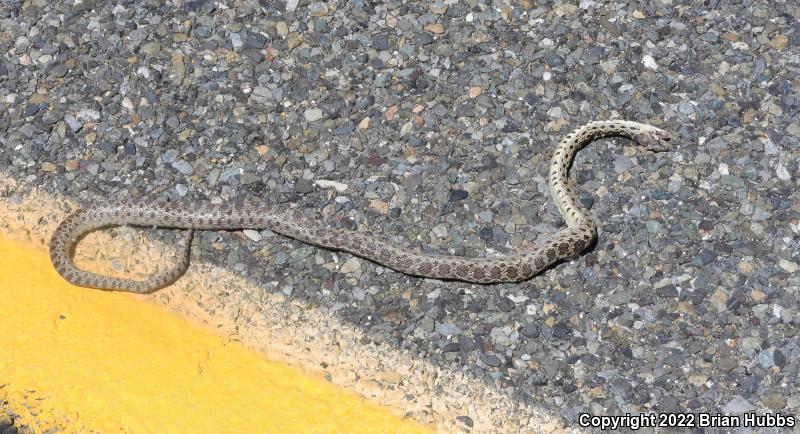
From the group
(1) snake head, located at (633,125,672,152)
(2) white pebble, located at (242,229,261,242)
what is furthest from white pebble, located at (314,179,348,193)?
(1) snake head, located at (633,125,672,152)

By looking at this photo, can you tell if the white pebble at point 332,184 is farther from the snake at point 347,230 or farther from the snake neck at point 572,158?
the snake neck at point 572,158

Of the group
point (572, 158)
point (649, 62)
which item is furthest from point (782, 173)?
point (572, 158)

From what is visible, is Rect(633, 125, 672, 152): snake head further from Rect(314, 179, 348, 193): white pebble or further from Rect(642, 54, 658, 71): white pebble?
Rect(314, 179, 348, 193): white pebble

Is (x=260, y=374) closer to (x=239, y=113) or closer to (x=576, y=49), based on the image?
(x=239, y=113)

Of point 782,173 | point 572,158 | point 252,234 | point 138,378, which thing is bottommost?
point 138,378

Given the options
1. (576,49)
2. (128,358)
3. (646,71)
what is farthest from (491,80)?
(128,358)

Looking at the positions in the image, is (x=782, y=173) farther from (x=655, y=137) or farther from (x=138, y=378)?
(x=138, y=378)
